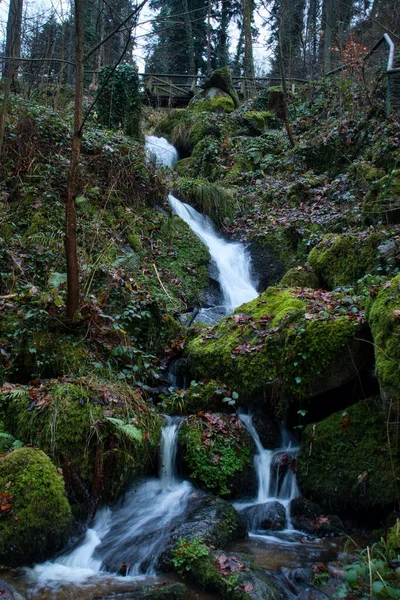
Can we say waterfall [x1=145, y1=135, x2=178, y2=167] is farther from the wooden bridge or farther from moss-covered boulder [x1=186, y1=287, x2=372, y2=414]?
moss-covered boulder [x1=186, y1=287, x2=372, y2=414]

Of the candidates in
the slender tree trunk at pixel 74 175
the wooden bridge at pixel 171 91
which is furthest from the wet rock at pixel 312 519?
the wooden bridge at pixel 171 91

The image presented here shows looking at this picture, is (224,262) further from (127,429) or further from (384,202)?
(127,429)

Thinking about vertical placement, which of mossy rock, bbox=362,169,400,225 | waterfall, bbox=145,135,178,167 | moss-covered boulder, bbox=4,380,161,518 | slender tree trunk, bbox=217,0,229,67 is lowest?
moss-covered boulder, bbox=4,380,161,518

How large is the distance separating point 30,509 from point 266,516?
7.80 ft

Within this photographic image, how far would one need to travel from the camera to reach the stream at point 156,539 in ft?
11.9

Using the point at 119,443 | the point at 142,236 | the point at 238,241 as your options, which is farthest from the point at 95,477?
the point at 238,241

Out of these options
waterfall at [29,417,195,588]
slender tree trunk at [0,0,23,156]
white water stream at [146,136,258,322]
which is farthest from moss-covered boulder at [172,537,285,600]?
slender tree trunk at [0,0,23,156]

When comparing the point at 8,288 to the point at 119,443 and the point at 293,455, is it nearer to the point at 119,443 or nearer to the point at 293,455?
the point at 119,443

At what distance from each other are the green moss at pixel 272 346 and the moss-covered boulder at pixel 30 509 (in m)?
2.70

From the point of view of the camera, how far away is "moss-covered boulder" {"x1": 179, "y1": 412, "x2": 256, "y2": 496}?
5.02 metres

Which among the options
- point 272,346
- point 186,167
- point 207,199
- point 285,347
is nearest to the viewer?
point 285,347

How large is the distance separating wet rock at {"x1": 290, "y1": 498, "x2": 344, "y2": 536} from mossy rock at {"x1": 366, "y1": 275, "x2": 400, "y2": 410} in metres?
1.39

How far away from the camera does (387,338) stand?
4.33 meters

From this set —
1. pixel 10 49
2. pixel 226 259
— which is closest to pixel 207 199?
pixel 226 259
